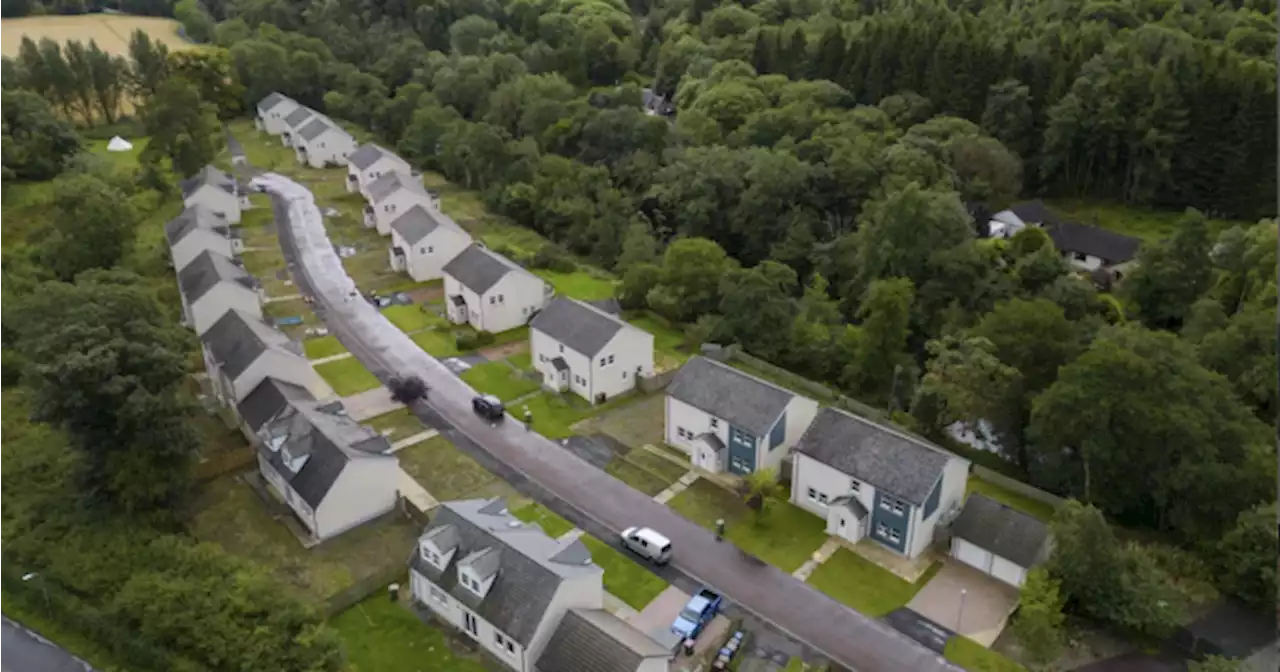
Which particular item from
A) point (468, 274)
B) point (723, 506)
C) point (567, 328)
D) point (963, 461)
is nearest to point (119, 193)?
point (468, 274)

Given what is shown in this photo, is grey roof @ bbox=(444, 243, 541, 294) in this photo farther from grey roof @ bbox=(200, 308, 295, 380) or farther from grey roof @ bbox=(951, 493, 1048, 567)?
grey roof @ bbox=(951, 493, 1048, 567)

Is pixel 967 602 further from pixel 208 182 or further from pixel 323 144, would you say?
pixel 323 144

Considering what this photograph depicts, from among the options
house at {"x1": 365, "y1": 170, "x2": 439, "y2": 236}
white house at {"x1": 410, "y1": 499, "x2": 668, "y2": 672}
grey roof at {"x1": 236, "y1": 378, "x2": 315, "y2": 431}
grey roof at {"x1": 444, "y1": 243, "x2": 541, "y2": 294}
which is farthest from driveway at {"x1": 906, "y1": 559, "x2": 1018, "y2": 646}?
house at {"x1": 365, "y1": 170, "x2": 439, "y2": 236}

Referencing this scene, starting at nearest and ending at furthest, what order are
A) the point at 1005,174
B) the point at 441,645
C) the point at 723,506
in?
the point at 441,645, the point at 723,506, the point at 1005,174

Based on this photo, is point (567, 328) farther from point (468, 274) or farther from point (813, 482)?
point (813, 482)

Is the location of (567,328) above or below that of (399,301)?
above

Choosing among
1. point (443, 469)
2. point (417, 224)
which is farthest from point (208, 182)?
point (443, 469)
